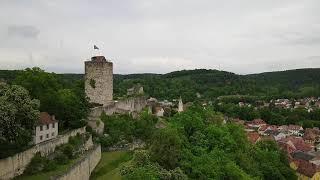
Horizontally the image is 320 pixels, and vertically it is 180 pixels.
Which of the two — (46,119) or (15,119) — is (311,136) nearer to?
(46,119)

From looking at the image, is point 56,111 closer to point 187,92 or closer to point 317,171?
point 317,171

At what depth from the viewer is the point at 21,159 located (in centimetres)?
3152

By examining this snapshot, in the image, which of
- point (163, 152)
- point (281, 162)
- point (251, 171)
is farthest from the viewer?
point (281, 162)

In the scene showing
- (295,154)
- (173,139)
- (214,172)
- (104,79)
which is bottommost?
(295,154)

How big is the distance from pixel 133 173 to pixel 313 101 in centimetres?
17125

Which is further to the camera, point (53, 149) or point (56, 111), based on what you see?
point (56, 111)

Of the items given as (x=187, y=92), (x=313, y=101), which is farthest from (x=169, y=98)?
(x=313, y=101)

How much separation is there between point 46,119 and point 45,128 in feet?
3.04

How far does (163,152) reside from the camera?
3219 centimetres

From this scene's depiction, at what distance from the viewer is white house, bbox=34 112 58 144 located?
3675cm

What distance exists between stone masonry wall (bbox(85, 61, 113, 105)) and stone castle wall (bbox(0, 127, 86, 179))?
15.6 meters

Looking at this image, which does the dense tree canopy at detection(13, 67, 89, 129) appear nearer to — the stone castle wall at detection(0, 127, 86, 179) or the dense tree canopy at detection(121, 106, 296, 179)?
the stone castle wall at detection(0, 127, 86, 179)

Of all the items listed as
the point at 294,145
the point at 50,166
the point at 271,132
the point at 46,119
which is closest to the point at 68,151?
the point at 46,119

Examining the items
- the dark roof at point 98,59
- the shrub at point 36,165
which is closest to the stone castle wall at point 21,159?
the shrub at point 36,165
